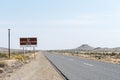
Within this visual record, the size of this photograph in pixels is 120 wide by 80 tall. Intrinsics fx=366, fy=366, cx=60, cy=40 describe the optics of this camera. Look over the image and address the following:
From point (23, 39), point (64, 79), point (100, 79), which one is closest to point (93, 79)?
point (100, 79)

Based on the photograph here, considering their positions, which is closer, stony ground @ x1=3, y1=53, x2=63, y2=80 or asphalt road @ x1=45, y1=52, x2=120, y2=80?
asphalt road @ x1=45, y1=52, x2=120, y2=80

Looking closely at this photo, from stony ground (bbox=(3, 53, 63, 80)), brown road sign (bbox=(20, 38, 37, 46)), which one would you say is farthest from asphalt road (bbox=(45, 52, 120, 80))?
brown road sign (bbox=(20, 38, 37, 46))

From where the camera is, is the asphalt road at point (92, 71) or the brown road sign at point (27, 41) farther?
the brown road sign at point (27, 41)

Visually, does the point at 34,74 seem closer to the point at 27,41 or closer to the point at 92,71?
the point at 92,71

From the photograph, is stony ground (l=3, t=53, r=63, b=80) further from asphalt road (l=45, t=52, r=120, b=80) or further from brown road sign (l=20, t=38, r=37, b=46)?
brown road sign (l=20, t=38, r=37, b=46)

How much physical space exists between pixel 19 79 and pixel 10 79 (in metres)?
0.57

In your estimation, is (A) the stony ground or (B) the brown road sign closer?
(A) the stony ground

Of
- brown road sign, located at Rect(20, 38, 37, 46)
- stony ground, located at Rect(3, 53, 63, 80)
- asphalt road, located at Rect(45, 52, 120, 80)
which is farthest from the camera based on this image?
brown road sign, located at Rect(20, 38, 37, 46)

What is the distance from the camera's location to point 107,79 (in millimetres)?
20828

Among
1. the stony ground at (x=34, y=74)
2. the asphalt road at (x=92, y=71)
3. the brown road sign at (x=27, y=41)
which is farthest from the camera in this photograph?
the brown road sign at (x=27, y=41)

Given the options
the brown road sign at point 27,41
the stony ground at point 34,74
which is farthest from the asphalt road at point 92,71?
the brown road sign at point 27,41

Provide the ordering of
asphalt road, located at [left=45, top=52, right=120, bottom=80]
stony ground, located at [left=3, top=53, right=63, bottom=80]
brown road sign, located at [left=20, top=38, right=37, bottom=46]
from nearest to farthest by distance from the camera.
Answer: asphalt road, located at [left=45, top=52, right=120, bottom=80] < stony ground, located at [left=3, top=53, right=63, bottom=80] < brown road sign, located at [left=20, top=38, right=37, bottom=46]

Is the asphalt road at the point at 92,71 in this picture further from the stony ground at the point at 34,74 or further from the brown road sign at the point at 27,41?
the brown road sign at the point at 27,41

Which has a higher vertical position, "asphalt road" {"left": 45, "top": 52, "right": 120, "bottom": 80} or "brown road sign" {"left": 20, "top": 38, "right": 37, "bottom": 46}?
"brown road sign" {"left": 20, "top": 38, "right": 37, "bottom": 46}
